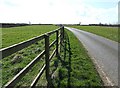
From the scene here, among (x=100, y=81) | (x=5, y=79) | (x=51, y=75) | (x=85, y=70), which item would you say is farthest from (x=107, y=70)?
(x=5, y=79)

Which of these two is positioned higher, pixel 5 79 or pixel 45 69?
pixel 45 69

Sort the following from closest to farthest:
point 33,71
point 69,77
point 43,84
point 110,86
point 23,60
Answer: point 43,84, point 110,86, point 69,77, point 33,71, point 23,60

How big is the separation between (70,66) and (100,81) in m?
1.72

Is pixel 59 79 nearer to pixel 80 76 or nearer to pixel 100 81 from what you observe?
pixel 80 76

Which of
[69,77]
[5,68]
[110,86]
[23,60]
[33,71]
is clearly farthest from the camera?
[23,60]

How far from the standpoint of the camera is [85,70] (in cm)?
744

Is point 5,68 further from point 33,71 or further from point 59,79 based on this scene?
point 59,79

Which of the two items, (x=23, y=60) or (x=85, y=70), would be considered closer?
(x=85, y=70)

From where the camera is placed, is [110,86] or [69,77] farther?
[69,77]

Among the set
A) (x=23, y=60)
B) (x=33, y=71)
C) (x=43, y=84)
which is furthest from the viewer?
(x=23, y=60)

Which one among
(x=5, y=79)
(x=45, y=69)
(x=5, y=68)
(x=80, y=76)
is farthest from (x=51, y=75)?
(x=5, y=68)

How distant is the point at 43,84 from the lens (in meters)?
5.61

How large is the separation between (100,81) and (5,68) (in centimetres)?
362

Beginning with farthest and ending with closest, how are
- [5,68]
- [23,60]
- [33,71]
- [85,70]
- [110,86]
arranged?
[23,60]
[5,68]
[85,70]
[33,71]
[110,86]
